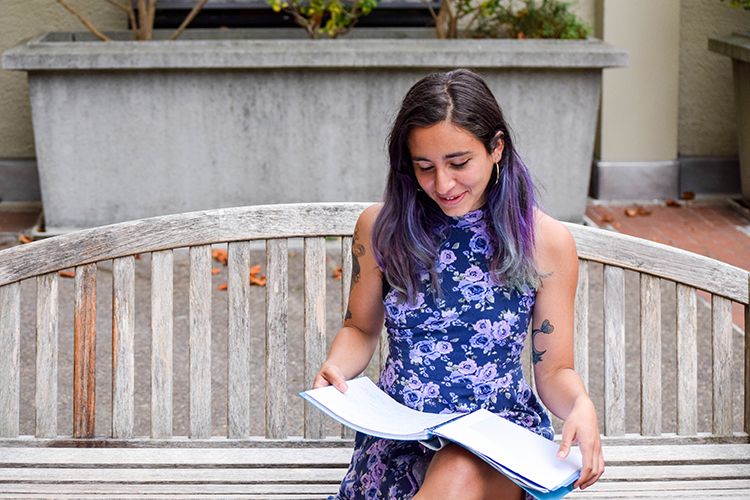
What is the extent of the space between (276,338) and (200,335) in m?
0.21

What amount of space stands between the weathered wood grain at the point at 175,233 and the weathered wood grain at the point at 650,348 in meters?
0.82

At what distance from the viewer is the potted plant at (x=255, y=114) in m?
5.44

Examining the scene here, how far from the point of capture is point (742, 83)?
239 inches

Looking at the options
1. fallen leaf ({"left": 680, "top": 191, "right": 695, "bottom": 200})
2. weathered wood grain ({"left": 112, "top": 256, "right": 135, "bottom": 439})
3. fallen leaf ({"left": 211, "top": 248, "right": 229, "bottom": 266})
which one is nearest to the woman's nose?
weathered wood grain ({"left": 112, "top": 256, "right": 135, "bottom": 439})

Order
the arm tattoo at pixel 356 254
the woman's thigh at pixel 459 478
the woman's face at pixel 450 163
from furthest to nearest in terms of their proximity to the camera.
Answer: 1. the arm tattoo at pixel 356 254
2. the woman's face at pixel 450 163
3. the woman's thigh at pixel 459 478

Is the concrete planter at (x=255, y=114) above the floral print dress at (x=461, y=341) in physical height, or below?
above

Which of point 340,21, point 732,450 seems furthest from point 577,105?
point 732,450

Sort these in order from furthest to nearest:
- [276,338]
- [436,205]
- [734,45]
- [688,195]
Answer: [688,195] < [734,45] < [276,338] < [436,205]

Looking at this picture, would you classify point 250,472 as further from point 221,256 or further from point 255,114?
point 255,114

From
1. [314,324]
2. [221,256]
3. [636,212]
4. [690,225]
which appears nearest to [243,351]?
[314,324]

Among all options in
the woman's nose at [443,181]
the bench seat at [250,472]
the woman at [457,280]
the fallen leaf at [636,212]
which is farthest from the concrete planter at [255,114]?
the woman's nose at [443,181]

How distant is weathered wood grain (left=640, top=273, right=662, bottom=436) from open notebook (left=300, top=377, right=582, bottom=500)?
0.70 meters

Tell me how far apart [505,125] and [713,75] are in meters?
5.23

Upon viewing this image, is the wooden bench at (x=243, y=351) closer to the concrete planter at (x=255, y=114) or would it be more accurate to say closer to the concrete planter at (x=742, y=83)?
the concrete planter at (x=255, y=114)
